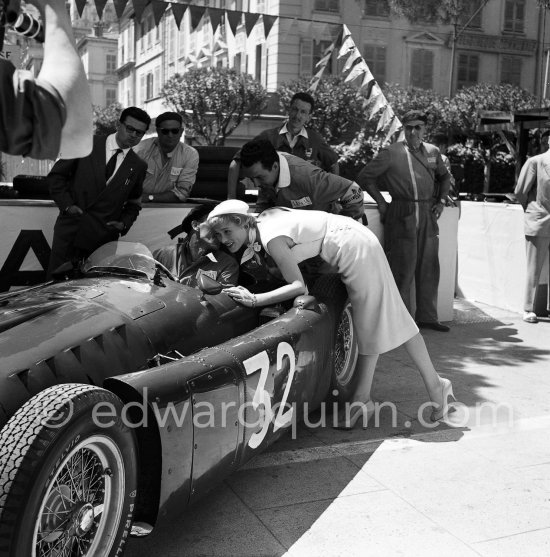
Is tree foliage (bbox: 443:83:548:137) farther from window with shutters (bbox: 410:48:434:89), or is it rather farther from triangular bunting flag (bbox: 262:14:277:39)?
triangular bunting flag (bbox: 262:14:277:39)

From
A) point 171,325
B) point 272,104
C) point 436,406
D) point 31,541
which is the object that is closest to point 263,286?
point 171,325

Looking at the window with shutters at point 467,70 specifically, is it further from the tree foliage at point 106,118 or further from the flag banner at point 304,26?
the flag banner at point 304,26

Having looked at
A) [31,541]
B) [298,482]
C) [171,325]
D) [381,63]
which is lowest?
[298,482]

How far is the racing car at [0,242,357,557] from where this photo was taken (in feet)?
8.34

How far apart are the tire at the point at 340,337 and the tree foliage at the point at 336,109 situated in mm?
29079

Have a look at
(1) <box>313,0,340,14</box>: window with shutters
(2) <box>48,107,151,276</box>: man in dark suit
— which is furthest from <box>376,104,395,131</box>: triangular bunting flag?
(1) <box>313,0,340,14</box>: window with shutters

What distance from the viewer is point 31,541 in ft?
7.89

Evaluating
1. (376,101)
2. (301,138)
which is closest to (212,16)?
(376,101)

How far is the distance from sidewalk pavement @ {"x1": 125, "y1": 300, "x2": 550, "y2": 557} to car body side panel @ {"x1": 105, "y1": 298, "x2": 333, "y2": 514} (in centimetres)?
27

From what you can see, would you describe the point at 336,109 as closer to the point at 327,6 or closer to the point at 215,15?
the point at 327,6

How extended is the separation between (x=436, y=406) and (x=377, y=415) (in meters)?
0.38

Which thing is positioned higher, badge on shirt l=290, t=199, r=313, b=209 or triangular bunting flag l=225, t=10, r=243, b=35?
triangular bunting flag l=225, t=10, r=243, b=35

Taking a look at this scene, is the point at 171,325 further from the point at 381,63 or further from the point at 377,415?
the point at 381,63

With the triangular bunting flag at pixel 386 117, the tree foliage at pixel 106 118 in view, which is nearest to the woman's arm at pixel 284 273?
the triangular bunting flag at pixel 386 117
